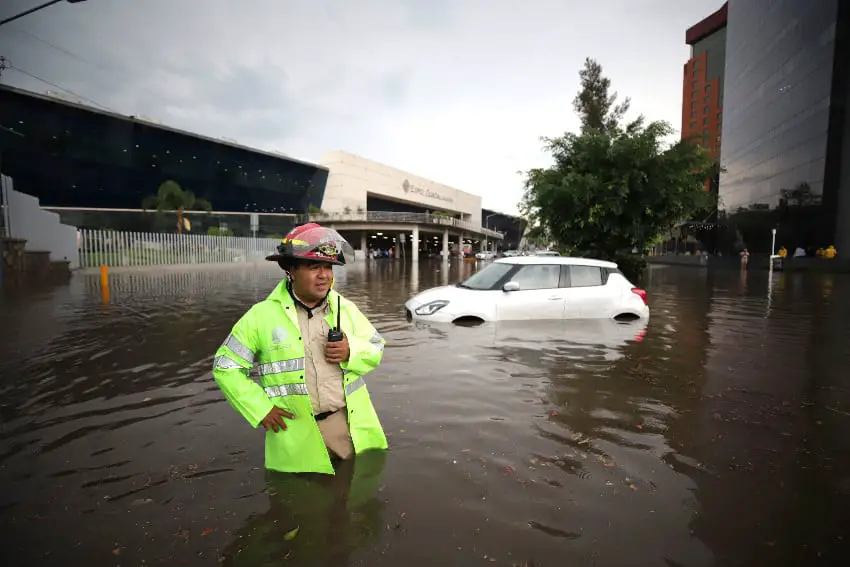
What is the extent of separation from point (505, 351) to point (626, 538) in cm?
406

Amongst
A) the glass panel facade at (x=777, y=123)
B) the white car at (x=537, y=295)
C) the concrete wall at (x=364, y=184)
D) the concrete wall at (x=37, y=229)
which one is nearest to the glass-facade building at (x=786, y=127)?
the glass panel facade at (x=777, y=123)

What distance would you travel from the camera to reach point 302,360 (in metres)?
2.59

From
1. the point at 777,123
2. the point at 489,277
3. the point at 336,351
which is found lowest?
the point at 336,351

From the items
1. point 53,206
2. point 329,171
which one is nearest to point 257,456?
point 53,206

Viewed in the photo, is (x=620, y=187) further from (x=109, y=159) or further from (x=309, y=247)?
(x=109, y=159)

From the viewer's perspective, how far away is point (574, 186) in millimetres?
17891

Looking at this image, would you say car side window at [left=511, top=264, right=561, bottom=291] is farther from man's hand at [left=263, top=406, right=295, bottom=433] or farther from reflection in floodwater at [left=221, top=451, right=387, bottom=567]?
man's hand at [left=263, top=406, right=295, bottom=433]

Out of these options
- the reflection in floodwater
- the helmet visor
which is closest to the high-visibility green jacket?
the reflection in floodwater

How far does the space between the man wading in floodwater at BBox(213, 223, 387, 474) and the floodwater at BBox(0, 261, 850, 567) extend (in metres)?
0.35

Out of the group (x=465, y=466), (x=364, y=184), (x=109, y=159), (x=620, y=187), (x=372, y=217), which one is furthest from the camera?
(x=364, y=184)

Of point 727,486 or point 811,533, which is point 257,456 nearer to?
point 727,486

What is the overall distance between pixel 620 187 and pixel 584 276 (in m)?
10.5

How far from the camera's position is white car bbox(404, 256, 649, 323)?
26.7 feet

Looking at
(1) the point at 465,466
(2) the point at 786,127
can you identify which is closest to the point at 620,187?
(1) the point at 465,466
